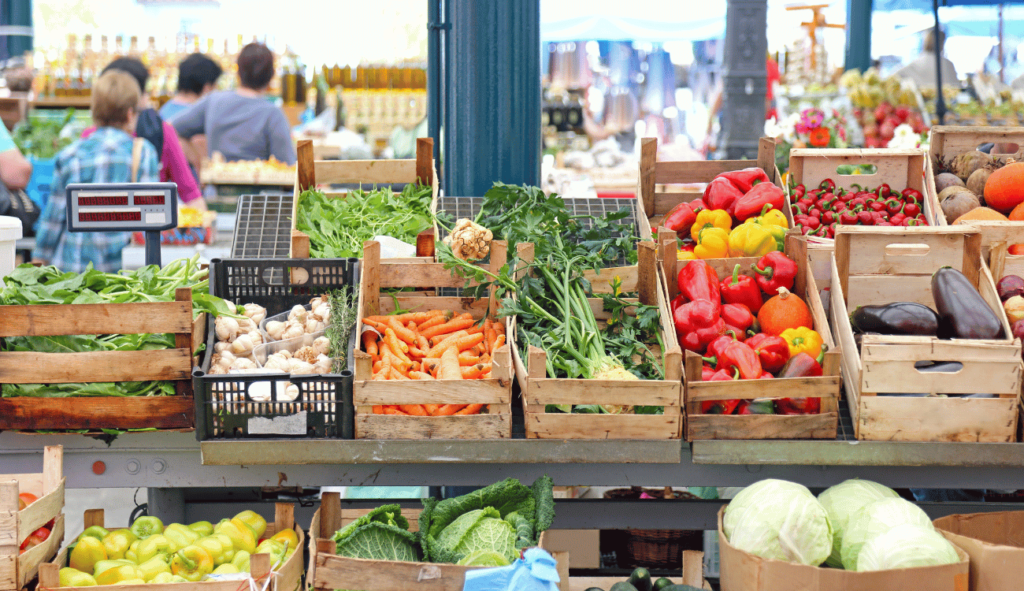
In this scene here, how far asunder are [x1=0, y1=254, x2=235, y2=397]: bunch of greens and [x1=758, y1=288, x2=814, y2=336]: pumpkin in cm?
161

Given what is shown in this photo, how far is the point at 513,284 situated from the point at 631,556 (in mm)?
1245

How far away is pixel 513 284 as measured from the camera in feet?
9.08

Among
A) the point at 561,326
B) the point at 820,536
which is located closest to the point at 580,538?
the point at 561,326

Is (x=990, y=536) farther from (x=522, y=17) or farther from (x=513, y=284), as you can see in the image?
(x=522, y=17)

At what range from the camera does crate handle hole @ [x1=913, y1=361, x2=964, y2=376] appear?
93.3 inches

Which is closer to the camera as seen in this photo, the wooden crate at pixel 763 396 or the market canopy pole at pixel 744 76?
the wooden crate at pixel 763 396

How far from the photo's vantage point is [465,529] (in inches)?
86.0

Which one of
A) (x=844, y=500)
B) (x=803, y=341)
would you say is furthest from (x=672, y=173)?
(x=844, y=500)

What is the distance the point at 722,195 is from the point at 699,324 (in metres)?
0.79

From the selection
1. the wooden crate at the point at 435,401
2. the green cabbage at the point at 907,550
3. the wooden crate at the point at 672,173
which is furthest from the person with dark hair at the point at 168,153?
the green cabbage at the point at 907,550

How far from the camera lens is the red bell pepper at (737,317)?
273 cm

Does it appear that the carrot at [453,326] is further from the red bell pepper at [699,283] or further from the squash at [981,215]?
the squash at [981,215]

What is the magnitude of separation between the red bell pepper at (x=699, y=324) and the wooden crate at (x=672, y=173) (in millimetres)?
811

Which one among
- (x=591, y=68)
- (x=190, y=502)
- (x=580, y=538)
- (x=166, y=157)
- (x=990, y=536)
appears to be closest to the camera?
(x=990, y=536)
